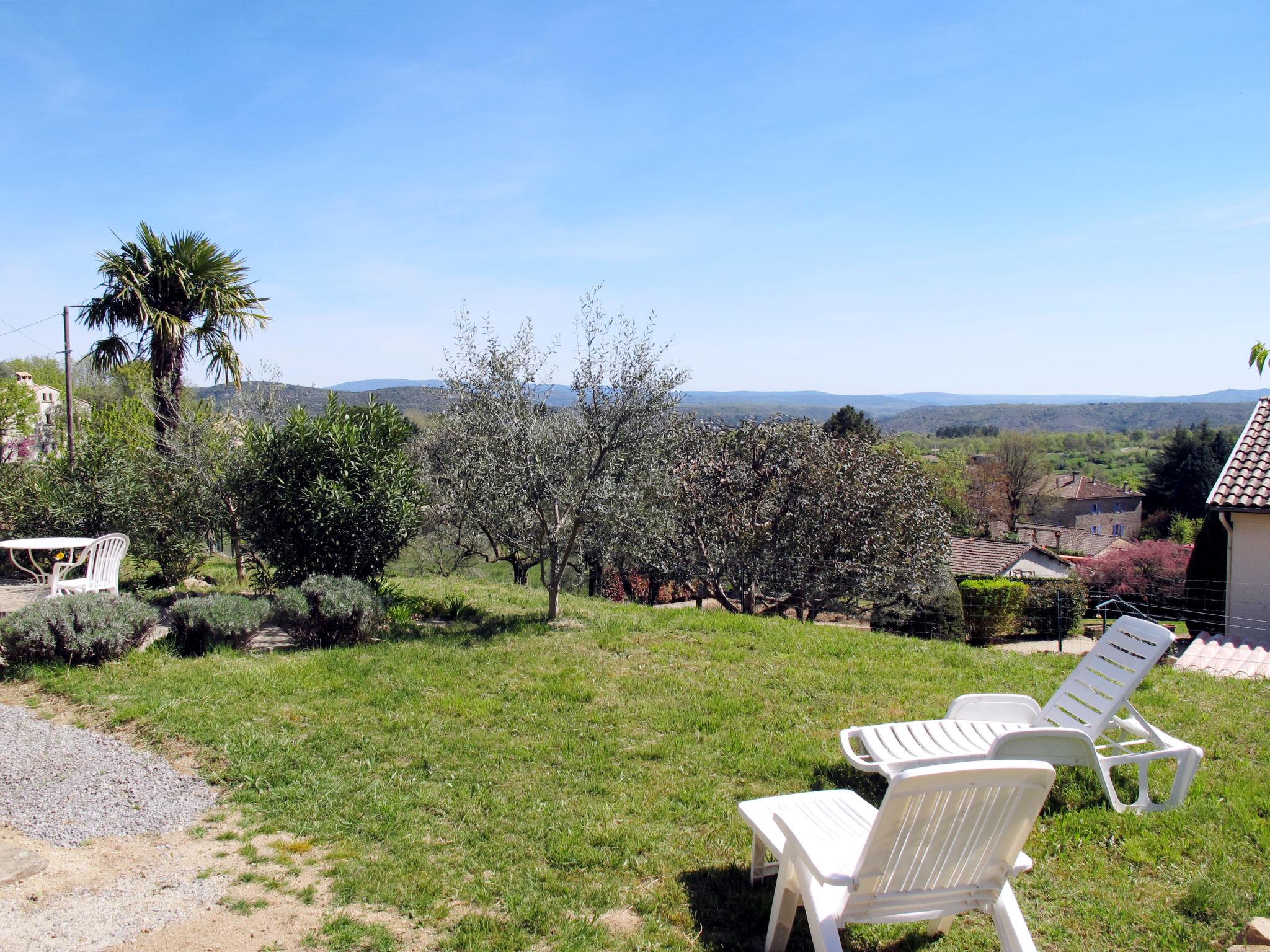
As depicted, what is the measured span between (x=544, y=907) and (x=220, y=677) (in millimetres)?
4290

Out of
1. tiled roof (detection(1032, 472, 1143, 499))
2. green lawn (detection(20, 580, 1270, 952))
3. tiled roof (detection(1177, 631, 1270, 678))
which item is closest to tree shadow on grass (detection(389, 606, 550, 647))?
green lawn (detection(20, 580, 1270, 952))

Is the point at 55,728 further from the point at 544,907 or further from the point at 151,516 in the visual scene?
the point at 151,516

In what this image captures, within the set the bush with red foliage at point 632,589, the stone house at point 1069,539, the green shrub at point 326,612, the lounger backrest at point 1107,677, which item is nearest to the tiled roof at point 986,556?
the stone house at point 1069,539

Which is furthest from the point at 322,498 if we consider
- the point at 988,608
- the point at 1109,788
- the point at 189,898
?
the point at 988,608

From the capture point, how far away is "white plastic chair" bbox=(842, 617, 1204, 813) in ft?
13.5

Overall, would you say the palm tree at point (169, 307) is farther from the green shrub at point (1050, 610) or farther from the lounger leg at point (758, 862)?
the green shrub at point (1050, 610)

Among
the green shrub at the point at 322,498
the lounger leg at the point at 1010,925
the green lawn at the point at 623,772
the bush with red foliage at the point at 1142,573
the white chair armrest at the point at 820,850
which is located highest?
the green shrub at the point at 322,498

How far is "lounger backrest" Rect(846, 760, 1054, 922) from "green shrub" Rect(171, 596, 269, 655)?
6.51 metres

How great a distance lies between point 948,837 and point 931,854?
0.27 ft

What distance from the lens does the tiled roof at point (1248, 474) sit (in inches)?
453

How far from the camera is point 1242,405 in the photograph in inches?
6678

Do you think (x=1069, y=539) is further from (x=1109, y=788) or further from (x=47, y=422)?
(x=1109, y=788)

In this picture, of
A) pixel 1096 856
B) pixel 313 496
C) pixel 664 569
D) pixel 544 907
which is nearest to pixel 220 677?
pixel 313 496

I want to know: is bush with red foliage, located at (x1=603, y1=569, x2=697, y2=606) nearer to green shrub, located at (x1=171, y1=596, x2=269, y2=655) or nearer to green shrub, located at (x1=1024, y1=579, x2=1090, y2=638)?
green shrub, located at (x1=1024, y1=579, x2=1090, y2=638)
